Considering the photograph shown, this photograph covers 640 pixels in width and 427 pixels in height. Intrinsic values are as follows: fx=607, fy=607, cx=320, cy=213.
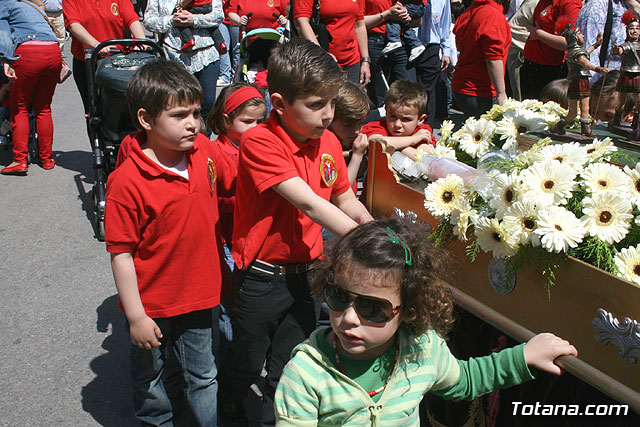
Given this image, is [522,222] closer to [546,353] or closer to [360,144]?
[546,353]

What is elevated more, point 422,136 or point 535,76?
point 422,136

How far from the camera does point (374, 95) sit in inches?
262

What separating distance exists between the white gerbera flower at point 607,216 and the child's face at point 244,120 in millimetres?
1730

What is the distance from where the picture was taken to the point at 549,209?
1.99 m

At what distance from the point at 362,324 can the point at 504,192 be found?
2.75 feet

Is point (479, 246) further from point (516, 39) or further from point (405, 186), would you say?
point (516, 39)

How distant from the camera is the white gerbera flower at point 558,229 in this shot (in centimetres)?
191

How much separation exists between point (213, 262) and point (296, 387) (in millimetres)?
991

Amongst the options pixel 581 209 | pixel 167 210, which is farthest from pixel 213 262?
pixel 581 209

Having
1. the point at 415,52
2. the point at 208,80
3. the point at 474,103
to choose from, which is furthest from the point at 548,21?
the point at 208,80

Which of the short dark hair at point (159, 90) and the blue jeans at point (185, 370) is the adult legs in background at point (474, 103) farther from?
the blue jeans at point (185, 370)

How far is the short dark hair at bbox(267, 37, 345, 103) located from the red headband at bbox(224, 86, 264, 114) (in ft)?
2.84

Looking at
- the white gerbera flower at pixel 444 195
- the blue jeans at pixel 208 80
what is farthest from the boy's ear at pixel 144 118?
the blue jeans at pixel 208 80

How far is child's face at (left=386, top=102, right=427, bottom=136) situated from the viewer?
338 centimetres
